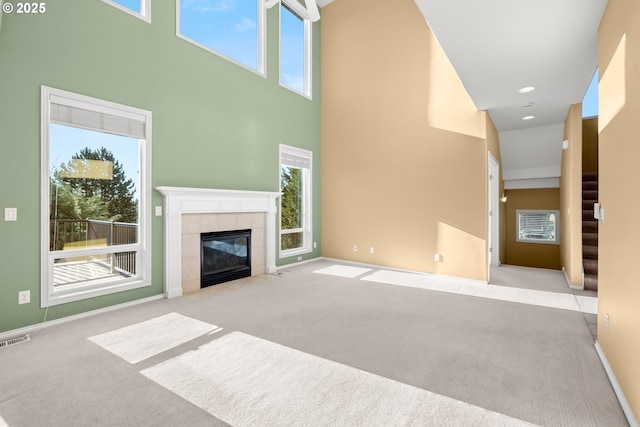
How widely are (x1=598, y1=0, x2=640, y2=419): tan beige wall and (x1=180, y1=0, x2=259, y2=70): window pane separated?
182 inches

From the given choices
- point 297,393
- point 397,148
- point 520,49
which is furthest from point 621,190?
point 397,148

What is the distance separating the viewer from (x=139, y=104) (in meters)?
3.77

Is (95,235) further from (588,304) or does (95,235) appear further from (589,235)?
(589,235)

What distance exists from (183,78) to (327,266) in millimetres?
3993

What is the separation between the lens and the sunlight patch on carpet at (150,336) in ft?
8.18

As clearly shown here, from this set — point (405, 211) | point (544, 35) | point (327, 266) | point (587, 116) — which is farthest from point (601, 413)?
point (587, 116)

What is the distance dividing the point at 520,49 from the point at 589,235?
3.72 meters

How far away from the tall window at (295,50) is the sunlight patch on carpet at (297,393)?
5052 mm

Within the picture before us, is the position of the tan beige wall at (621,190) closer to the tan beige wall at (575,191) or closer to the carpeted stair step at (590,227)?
the tan beige wall at (575,191)

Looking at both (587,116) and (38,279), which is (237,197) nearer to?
(38,279)

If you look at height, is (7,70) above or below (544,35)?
below

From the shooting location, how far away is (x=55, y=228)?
3172 millimetres

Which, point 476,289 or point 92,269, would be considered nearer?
point 92,269

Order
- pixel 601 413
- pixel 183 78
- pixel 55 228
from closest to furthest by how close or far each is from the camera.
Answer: pixel 601 413
pixel 55 228
pixel 183 78
